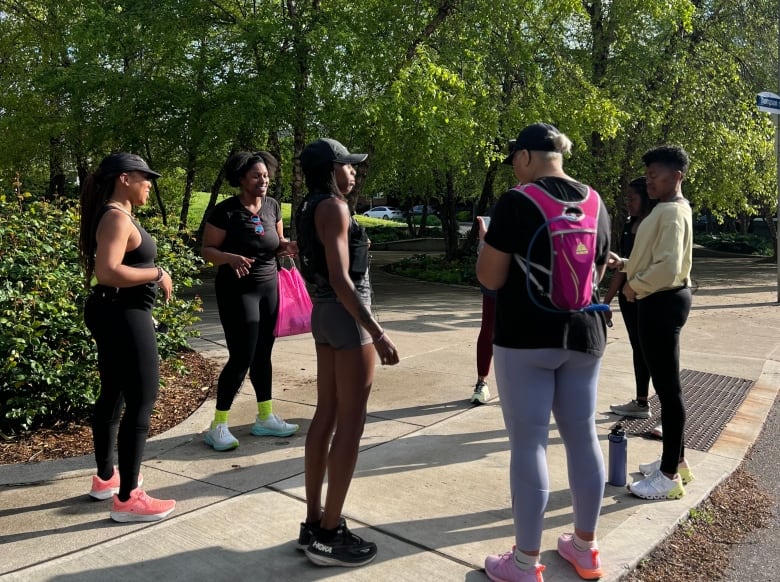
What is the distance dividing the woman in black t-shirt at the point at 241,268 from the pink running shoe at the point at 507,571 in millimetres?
2100

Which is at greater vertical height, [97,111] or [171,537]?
[97,111]

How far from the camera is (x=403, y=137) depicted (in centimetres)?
1131

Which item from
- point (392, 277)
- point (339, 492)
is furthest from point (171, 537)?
point (392, 277)

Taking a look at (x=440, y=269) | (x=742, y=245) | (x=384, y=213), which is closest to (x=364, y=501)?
(x=440, y=269)

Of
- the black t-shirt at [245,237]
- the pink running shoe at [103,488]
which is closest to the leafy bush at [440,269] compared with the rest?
the black t-shirt at [245,237]

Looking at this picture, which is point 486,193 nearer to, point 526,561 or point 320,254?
point 320,254

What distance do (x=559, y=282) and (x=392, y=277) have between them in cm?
1455

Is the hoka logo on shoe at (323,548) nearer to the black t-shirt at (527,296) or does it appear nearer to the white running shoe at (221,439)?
the black t-shirt at (527,296)

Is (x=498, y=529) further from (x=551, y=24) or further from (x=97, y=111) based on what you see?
(x=551, y=24)

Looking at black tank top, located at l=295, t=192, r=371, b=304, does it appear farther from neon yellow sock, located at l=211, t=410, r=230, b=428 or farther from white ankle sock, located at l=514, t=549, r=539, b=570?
neon yellow sock, located at l=211, t=410, r=230, b=428

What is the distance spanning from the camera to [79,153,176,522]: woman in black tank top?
11.3 feet

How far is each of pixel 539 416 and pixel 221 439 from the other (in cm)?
243

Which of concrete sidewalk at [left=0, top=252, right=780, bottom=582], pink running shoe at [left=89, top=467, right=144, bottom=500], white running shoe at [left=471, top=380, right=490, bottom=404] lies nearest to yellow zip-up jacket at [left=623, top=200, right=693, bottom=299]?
concrete sidewalk at [left=0, top=252, right=780, bottom=582]

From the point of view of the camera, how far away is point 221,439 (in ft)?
15.0
